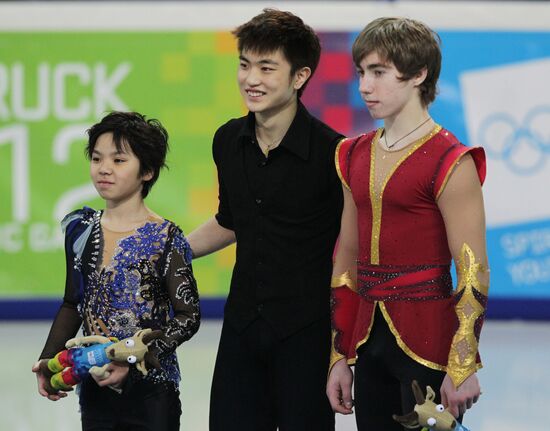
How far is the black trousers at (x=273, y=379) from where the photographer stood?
325 cm

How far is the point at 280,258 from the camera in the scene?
129 inches

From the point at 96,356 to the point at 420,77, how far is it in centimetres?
111

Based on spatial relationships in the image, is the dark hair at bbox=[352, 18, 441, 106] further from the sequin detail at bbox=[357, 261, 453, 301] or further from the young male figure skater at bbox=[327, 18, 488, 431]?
the sequin detail at bbox=[357, 261, 453, 301]

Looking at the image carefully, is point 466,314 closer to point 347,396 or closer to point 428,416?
point 428,416

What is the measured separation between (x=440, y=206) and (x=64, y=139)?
532 cm

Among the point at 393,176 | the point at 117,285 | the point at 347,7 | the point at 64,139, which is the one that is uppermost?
the point at 347,7

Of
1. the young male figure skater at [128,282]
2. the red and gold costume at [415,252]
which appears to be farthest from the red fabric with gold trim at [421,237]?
the young male figure skater at [128,282]

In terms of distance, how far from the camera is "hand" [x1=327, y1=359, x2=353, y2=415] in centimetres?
308

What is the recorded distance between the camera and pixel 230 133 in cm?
349

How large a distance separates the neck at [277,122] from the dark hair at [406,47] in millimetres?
377

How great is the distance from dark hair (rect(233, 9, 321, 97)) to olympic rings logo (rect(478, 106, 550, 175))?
4.72 metres

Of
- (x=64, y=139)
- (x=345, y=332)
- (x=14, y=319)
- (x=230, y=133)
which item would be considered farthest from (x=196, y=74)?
(x=345, y=332)

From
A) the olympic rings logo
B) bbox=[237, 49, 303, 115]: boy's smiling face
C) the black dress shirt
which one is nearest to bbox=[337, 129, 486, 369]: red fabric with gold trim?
the black dress shirt

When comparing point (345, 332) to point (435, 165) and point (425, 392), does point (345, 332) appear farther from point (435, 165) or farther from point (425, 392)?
point (435, 165)
